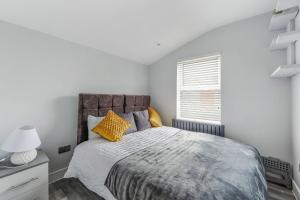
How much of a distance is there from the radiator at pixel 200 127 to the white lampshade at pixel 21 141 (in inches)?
97.5

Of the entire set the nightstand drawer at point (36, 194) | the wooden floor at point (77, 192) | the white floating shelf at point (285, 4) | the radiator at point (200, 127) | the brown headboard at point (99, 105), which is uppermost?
the white floating shelf at point (285, 4)

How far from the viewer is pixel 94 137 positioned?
2.17 meters

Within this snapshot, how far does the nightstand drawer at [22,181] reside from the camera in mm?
1318

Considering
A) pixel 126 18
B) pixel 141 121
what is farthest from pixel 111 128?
pixel 126 18

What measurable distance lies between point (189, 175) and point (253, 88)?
6.47 ft

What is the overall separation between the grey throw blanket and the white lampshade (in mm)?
A: 930

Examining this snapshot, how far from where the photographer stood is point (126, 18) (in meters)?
2.03

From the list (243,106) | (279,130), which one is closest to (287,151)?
(279,130)

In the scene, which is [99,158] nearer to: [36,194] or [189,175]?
[36,194]

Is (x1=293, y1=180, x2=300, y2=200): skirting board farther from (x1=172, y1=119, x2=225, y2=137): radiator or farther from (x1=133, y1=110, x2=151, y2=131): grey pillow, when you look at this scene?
(x1=133, y1=110, x2=151, y2=131): grey pillow

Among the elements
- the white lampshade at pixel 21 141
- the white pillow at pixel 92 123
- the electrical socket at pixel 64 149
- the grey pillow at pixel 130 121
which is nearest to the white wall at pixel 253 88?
the grey pillow at pixel 130 121

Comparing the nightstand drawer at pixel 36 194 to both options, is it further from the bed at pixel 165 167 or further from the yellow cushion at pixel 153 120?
the yellow cushion at pixel 153 120

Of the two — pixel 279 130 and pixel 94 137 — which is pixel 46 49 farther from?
pixel 279 130

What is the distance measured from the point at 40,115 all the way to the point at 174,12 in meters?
2.47
